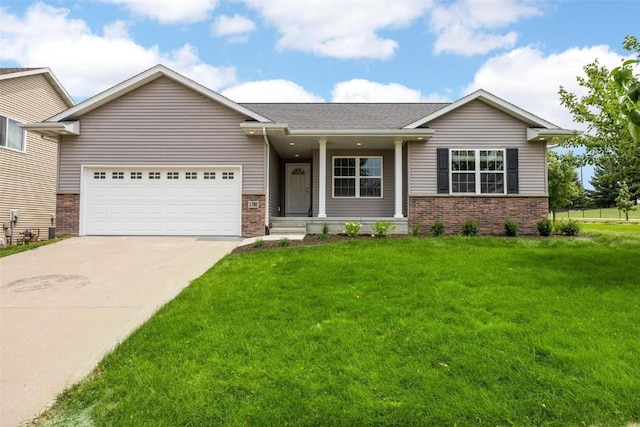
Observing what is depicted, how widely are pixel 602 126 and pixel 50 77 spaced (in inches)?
754

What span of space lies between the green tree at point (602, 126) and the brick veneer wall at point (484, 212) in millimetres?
3048

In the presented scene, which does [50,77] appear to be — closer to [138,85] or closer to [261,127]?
[138,85]

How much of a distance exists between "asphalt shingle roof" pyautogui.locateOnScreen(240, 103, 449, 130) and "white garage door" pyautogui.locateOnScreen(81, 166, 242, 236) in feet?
10.2

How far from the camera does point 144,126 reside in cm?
1159

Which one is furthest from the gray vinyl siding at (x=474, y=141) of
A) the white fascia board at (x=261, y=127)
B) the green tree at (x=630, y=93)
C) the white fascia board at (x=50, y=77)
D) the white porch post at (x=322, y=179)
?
the white fascia board at (x=50, y=77)

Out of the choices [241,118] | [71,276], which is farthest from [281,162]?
[71,276]

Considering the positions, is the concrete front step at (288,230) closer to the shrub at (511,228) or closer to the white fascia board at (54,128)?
the shrub at (511,228)

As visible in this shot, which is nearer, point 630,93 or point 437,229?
point 630,93

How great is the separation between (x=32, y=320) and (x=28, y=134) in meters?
13.2

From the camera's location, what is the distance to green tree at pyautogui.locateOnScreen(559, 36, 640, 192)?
298 inches

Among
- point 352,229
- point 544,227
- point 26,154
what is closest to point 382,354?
point 352,229

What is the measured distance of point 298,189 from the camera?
→ 1488 centimetres

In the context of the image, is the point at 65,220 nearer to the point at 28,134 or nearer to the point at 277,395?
the point at 28,134

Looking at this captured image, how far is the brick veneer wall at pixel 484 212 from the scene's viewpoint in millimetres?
11984
